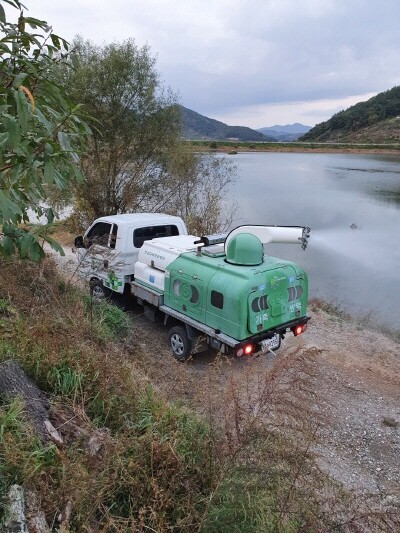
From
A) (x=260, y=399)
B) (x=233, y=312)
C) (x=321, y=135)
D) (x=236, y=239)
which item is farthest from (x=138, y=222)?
(x=321, y=135)

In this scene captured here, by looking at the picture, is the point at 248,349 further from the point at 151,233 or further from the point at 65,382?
the point at 151,233

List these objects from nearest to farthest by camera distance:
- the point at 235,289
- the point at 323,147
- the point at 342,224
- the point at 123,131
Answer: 1. the point at 235,289
2. the point at 123,131
3. the point at 342,224
4. the point at 323,147

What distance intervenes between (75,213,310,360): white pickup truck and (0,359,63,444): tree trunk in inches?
119

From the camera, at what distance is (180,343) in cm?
723

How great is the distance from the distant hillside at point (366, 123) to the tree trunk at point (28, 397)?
3134 inches

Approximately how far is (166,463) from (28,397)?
4.44 ft

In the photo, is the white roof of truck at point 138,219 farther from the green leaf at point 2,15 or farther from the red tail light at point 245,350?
the green leaf at point 2,15

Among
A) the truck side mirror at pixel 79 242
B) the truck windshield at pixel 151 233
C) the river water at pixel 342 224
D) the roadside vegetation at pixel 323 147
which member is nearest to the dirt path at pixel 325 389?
the truck side mirror at pixel 79 242

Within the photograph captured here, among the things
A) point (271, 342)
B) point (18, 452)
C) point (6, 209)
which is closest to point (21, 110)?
point (6, 209)

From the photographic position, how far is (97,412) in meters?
4.00

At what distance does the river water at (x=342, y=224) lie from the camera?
14.8m

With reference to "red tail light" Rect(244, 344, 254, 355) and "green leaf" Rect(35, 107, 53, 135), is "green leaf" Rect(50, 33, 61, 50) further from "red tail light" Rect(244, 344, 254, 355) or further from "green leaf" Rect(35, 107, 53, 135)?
"red tail light" Rect(244, 344, 254, 355)

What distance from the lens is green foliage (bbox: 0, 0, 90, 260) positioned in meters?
1.70

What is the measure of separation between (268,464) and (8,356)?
269 centimetres
